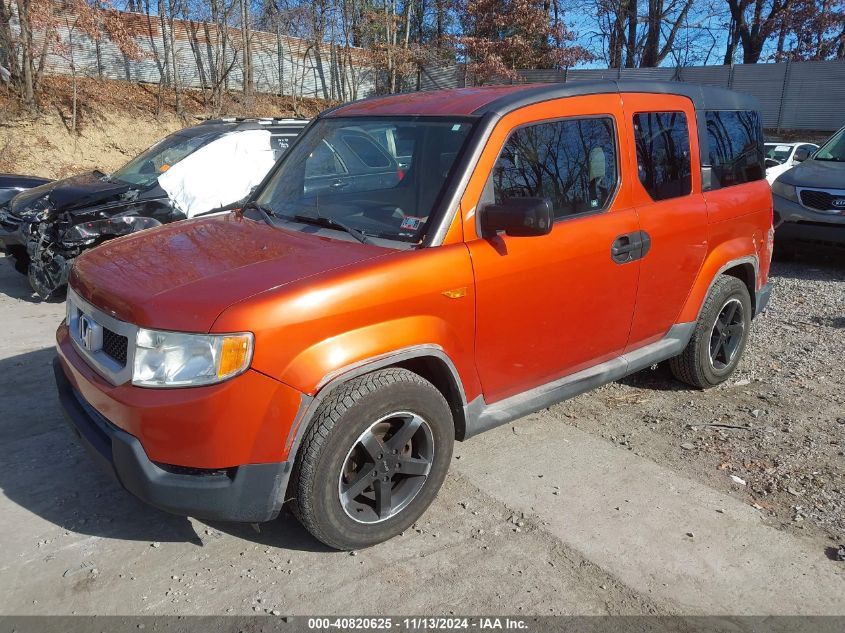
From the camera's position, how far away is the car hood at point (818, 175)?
827 centimetres

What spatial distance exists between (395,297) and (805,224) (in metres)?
7.45

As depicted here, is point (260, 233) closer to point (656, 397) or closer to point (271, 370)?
point (271, 370)

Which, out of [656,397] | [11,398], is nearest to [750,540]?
[656,397]

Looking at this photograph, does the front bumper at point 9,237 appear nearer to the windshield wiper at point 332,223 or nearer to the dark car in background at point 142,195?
the dark car in background at point 142,195

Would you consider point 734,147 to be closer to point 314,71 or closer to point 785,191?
point 785,191

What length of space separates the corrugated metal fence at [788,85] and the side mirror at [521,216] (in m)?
20.2

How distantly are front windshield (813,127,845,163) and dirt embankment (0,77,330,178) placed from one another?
50.8 feet

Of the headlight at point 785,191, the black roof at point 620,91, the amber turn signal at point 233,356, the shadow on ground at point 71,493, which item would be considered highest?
the black roof at point 620,91

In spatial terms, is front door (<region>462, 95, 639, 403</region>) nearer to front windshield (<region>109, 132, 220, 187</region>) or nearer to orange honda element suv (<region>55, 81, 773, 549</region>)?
orange honda element suv (<region>55, 81, 773, 549</region>)

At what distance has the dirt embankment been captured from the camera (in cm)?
1639

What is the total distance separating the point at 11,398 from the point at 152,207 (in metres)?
2.93

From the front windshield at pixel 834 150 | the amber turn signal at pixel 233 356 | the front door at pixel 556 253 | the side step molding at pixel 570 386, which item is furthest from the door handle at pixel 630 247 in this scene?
the front windshield at pixel 834 150

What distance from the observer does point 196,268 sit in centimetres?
292

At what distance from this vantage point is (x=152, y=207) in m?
6.98
